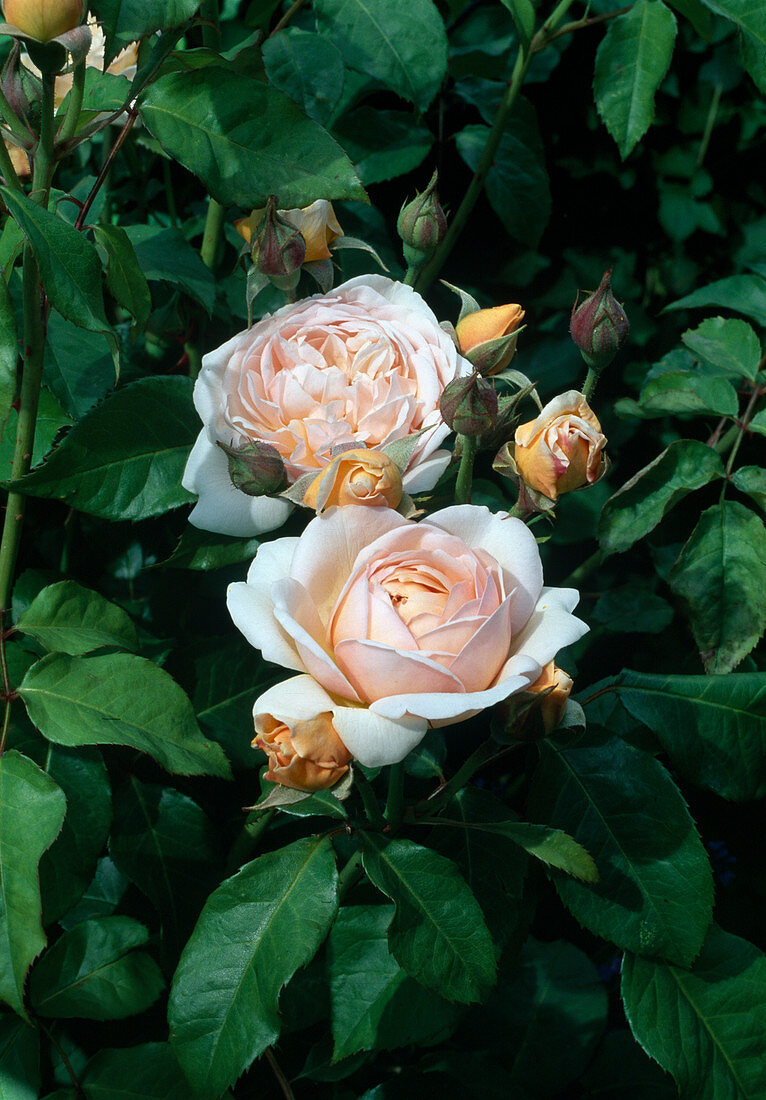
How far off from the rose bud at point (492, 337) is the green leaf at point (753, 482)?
0.38 m

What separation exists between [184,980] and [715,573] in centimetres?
70

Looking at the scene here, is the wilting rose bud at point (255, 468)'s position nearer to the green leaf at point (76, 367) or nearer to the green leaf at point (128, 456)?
the green leaf at point (128, 456)

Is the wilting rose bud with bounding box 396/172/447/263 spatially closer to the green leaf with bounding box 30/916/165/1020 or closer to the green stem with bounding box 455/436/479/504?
the green stem with bounding box 455/436/479/504

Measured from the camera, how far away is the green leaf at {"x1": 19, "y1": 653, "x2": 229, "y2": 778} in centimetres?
78

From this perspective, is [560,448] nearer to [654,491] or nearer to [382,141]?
[654,491]

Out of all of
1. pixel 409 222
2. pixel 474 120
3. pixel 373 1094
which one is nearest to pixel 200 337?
pixel 409 222

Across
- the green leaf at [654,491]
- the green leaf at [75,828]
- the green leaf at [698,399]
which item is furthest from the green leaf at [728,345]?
the green leaf at [75,828]

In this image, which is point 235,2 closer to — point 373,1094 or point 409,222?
point 409,222

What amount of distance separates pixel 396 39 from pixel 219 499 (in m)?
0.61

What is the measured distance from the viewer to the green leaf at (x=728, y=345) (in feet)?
3.93

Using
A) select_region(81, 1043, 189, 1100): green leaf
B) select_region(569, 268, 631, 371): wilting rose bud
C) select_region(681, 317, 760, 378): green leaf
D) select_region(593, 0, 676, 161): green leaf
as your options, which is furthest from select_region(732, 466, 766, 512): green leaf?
select_region(81, 1043, 189, 1100): green leaf

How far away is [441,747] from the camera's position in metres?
0.95

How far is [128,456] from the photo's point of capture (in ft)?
2.95

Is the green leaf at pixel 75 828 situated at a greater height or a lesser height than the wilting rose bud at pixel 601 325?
lesser
